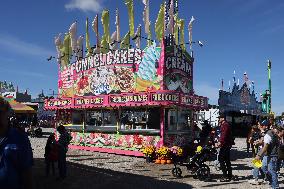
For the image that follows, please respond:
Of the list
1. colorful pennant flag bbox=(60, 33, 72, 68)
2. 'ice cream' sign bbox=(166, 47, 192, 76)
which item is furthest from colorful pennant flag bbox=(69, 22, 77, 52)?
'ice cream' sign bbox=(166, 47, 192, 76)

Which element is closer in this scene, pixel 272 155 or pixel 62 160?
pixel 272 155

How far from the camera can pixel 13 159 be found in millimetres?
3146

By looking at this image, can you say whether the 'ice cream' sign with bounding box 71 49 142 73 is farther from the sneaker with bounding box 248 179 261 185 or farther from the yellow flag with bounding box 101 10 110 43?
the sneaker with bounding box 248 179 261 185

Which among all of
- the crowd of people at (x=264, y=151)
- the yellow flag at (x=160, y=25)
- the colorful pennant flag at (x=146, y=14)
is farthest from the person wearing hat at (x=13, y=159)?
the colorful pennant flag at (x=146, y=14)

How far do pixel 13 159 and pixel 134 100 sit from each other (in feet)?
49.4

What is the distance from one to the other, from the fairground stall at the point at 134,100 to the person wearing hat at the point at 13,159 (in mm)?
13709

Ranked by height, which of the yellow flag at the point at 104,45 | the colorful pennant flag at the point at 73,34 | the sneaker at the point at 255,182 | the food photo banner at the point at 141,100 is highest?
the colorful pennant flag at the point at 73,34

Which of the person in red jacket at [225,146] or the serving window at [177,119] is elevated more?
the serving window at [177,119]

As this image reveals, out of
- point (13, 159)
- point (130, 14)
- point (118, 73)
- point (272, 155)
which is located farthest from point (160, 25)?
point (13, 159)

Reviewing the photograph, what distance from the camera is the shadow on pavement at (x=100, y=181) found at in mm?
10680

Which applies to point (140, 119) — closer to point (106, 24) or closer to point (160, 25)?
point (160, 25)

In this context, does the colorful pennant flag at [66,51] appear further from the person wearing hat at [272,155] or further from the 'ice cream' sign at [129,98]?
the person wearing hat at [272,155]

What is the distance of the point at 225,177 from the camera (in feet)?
39.5

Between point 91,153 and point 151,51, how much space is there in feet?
20.9
